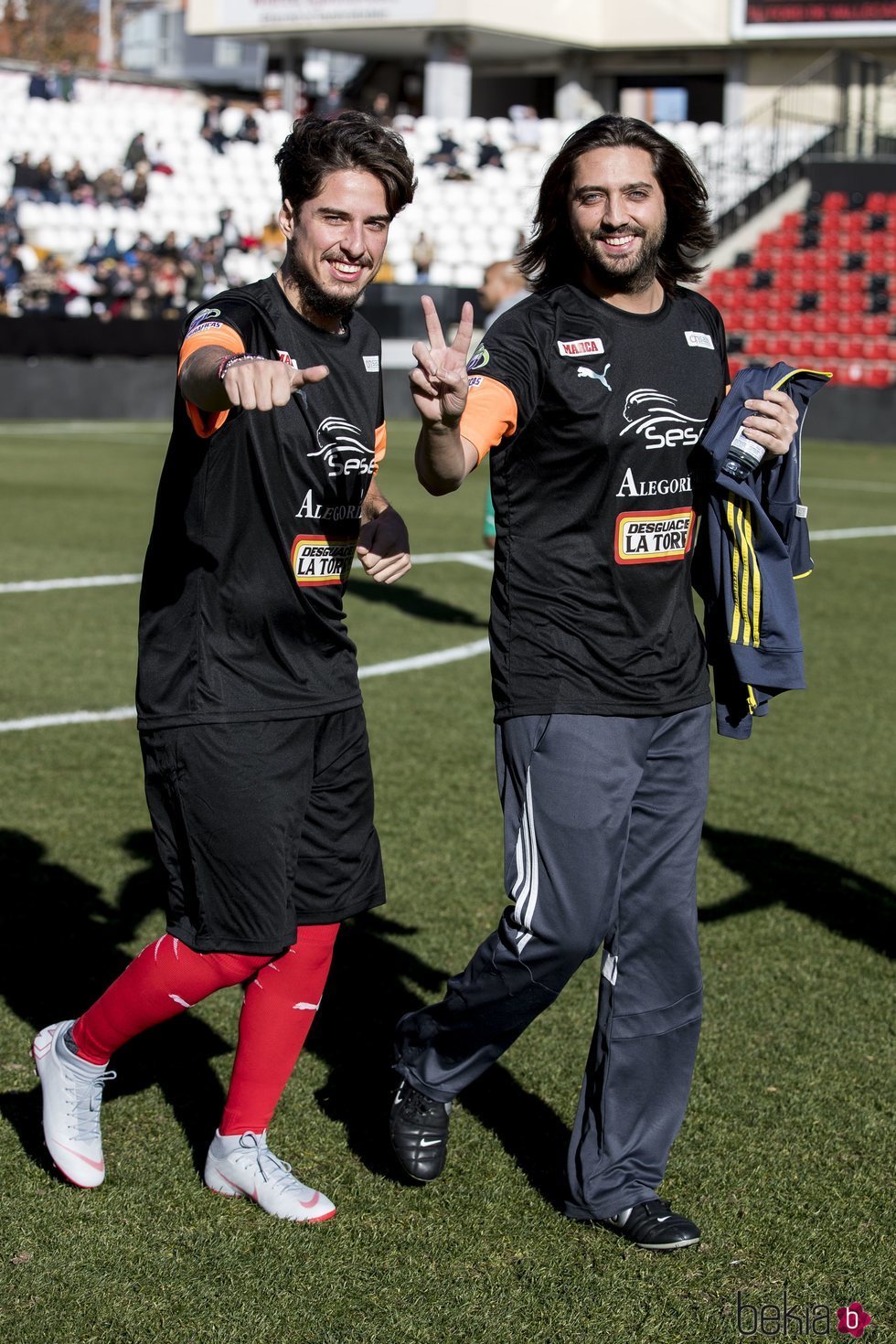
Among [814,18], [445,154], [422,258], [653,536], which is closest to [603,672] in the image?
[653,536]

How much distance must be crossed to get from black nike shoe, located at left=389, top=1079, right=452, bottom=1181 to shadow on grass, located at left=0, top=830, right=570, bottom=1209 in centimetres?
17

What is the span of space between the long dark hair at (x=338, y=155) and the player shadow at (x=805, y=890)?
2.84 meters

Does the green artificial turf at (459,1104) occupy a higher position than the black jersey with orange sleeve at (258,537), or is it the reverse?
the black jersey with orange sleeve at (258,537)

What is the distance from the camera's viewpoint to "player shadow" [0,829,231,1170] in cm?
379

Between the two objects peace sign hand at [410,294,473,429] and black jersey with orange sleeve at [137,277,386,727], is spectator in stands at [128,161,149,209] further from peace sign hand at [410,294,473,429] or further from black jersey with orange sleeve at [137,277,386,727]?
peace sign hand at [410,294,473,429]

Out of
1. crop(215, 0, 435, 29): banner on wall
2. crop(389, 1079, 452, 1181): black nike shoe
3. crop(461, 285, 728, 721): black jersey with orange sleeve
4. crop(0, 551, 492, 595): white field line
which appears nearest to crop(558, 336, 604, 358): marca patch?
crop(461, 285, 728, 721): black jersey with orange sleeve

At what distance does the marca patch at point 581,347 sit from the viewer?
10.4ft

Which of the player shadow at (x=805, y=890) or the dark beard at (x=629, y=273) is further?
the player shadow at (x=805, y=890)

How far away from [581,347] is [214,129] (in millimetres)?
33637

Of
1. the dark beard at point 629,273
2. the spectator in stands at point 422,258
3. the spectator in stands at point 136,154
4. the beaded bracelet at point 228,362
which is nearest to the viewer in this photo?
the beaded bracelet at point 228,362

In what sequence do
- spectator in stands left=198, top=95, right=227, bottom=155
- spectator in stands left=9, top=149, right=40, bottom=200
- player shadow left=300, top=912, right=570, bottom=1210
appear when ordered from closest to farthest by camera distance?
player shadow left=300, top=912, right=570, bottom=1210, spectator in stands left=9, top=149, right=40, bottom=200, spectator in stands left=198, top=95, right=227, bottom=155

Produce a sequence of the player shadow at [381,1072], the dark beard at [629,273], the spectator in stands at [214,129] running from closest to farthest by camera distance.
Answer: the dark beard at [629,273] < the player shadow at [381,1072] < the spectator in stands at [214,129]

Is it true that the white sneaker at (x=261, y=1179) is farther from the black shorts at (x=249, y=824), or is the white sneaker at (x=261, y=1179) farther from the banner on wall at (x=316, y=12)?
the banner on wall at (x=316, y=12)

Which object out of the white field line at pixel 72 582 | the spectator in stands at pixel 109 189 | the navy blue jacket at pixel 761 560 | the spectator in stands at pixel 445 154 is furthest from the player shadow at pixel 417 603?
the spectator in stands at pixel 445 154
